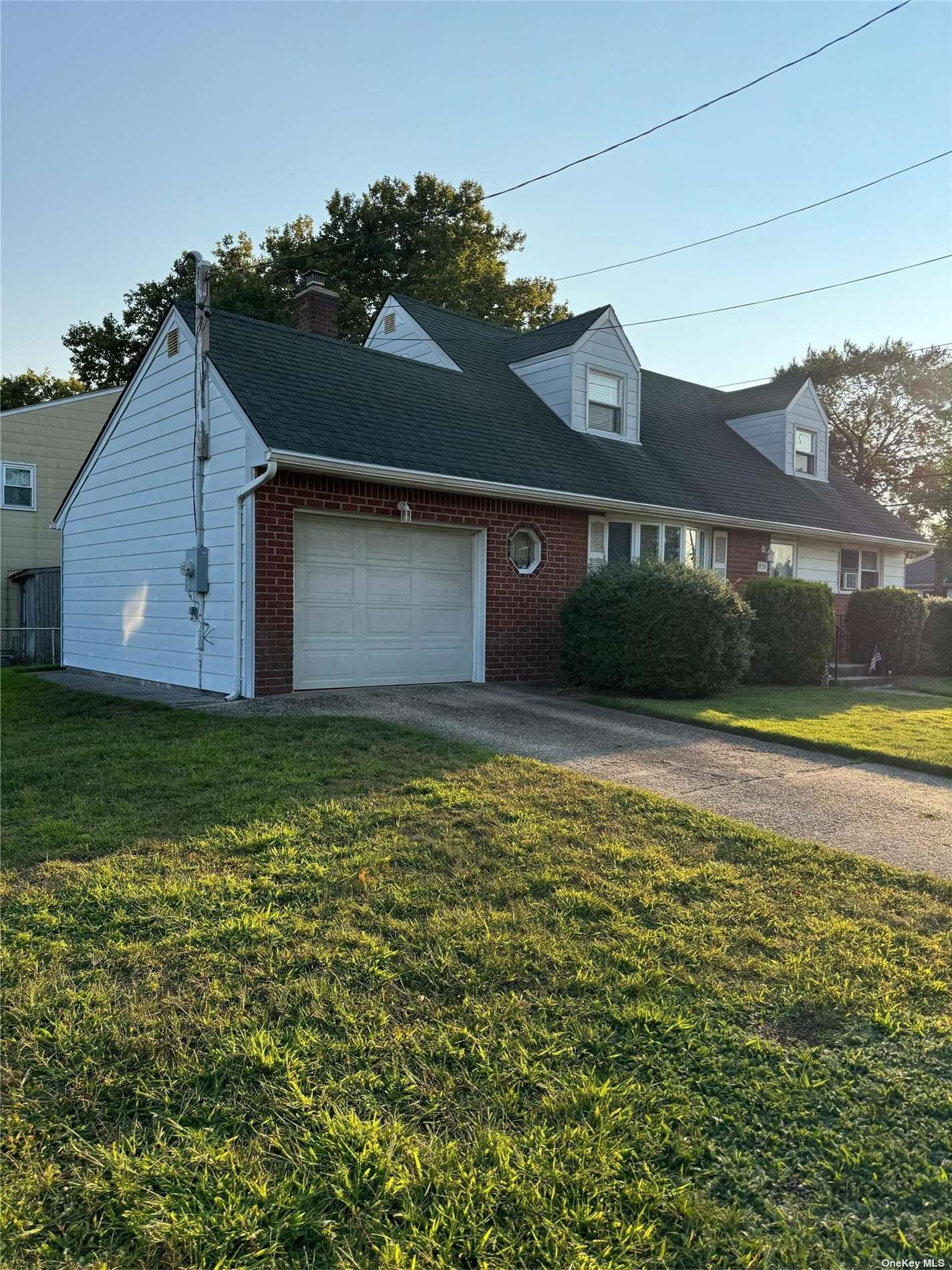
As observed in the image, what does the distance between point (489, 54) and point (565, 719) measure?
26.8 ft

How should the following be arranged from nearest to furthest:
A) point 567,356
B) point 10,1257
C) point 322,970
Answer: point 10,1257 < point 322,970 < point 567,356

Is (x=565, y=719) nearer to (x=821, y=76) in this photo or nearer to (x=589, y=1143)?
(x=589, y=1143)

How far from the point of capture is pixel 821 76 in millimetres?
9945

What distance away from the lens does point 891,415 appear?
4003 cm

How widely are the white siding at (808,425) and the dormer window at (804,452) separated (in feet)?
0.26

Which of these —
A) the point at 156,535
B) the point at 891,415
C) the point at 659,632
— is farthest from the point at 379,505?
the point at 891,415

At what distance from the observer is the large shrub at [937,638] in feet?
52.5

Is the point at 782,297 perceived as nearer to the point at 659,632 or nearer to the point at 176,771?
the point at 659,632

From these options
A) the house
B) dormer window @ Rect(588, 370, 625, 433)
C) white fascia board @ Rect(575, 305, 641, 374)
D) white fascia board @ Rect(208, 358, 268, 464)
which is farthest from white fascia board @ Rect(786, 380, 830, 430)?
the house

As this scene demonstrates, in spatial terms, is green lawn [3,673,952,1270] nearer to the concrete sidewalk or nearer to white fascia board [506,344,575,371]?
the concrete sidewalk

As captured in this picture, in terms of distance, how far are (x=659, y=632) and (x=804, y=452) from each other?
41.0 feet

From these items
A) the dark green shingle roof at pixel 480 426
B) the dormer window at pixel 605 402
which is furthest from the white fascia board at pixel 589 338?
the dormer window at pixel 605 402

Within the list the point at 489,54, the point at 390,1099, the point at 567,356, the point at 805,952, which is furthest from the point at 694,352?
the point at 390,1099

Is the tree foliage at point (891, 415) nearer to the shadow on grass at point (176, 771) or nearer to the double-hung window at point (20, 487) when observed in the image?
the double-hung window at point (20, 487)
